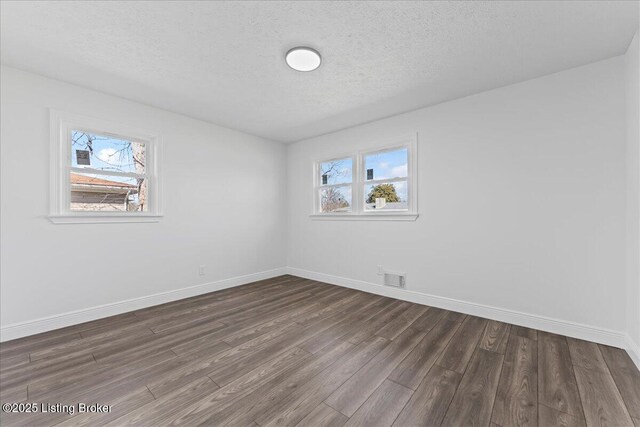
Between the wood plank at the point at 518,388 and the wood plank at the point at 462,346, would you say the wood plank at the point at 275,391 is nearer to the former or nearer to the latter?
the wood plank at the point at 462,346

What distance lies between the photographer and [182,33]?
202 centimetres

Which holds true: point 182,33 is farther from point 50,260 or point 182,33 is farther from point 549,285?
point 549,285

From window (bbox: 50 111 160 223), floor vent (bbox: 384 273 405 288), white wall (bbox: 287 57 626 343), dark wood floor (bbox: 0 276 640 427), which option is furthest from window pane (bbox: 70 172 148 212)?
floor vent (bbox: 384 273 405 288)

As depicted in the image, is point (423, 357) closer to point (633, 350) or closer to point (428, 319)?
point (428, 319)

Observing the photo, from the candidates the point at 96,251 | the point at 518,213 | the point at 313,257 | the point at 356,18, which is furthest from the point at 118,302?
the point at 518,213

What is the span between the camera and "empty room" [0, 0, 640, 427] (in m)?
1.74

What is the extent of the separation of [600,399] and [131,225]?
4498mm

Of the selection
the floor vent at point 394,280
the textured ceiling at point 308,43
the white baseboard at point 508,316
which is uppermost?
the textured ceiling at point 308,43

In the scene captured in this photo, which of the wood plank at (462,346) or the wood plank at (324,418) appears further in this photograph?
the wood plank at (462,346)

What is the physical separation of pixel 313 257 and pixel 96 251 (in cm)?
300

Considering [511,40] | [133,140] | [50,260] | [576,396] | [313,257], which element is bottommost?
[576,396]

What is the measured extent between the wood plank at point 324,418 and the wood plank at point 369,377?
4cm

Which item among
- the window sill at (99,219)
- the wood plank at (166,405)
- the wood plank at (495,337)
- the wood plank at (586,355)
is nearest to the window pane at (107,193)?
the window sill at (99,219)

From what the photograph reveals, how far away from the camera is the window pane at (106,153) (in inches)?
114
